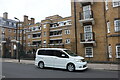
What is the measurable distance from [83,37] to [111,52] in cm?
490

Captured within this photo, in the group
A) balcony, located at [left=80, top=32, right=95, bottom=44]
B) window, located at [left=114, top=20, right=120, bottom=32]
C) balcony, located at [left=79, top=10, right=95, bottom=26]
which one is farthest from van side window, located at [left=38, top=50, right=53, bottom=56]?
window, located at [left=114, top=20, right=120, bottom=32]

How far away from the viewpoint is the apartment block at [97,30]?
663 inches

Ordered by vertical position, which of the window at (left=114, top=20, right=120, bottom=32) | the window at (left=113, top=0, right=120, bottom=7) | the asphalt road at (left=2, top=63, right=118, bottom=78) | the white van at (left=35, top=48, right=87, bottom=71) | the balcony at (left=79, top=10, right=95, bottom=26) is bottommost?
the asphalt road at (left=2, top=63, right=118, bottom=78)

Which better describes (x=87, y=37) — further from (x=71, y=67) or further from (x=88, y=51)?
(x=71, y=67)

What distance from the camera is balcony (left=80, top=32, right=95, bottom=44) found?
19.4 metres

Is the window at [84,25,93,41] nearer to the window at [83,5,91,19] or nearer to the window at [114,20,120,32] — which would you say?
the window at [83,5,91,19]

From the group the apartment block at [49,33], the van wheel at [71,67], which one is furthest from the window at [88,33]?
the apartment block at [49,33]

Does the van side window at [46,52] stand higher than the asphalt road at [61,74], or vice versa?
the van side window at [46,52]

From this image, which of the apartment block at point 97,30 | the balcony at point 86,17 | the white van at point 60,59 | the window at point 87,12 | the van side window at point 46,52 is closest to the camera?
the white van at point 60,59

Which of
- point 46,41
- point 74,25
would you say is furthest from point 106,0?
point 46,41

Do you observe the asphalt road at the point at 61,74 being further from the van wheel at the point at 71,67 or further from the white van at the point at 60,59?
the white van at the point at 60,59

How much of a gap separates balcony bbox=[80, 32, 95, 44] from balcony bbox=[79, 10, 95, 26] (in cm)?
177

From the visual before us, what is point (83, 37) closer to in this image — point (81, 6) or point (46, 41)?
point (81, 6)

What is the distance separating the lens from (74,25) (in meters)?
21.8
